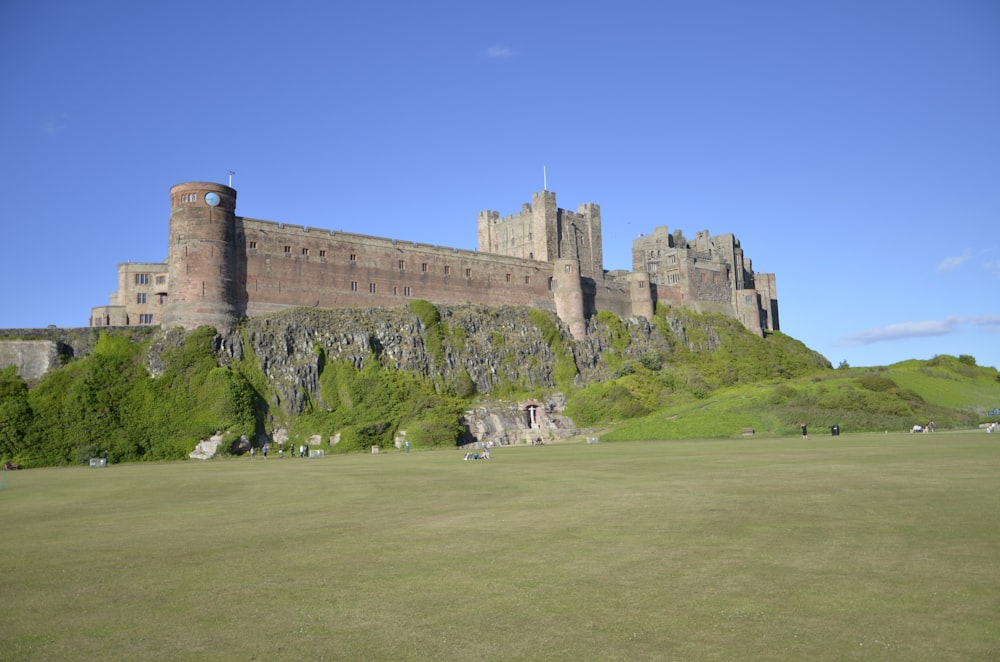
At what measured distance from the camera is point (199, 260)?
6888cm

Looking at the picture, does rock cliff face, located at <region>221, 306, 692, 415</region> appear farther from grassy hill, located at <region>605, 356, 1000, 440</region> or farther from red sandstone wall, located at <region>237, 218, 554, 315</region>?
grassy hill, located at <region>605, 356, 1000, 440</region>

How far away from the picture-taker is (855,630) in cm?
1027

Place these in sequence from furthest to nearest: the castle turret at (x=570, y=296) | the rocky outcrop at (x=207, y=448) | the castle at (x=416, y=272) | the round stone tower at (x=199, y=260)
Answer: the castle turret at (x=570, y=296) → the castle at (x=416, y=272) → the round stone tower at (x=199, y=260) → the rocky outcrop at (x=207, y=448)

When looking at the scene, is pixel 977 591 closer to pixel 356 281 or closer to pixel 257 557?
pixel 257 557

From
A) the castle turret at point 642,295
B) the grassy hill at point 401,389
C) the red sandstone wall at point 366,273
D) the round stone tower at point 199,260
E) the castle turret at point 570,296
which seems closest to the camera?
the grassy hill at point 401,389

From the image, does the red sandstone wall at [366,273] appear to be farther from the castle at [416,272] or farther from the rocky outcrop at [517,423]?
the rocky outcrop at [517,423]

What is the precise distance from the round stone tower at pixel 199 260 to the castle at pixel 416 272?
0.27 feet

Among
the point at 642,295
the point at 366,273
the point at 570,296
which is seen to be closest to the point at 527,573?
the point at 366,273

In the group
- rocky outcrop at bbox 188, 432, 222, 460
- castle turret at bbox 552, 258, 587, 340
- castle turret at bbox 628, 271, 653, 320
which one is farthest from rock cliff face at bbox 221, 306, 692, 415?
rocky outcrop at bbox 188, 432, 222, 460

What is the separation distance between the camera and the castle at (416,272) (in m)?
69.4

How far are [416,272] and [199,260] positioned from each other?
896 inches

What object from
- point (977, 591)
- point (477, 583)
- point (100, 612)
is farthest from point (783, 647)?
point (100, 612)

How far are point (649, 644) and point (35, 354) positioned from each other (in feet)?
209

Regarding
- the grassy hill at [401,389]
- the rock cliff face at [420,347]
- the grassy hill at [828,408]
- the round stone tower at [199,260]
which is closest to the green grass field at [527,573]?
the grassy hill at [401,389]
